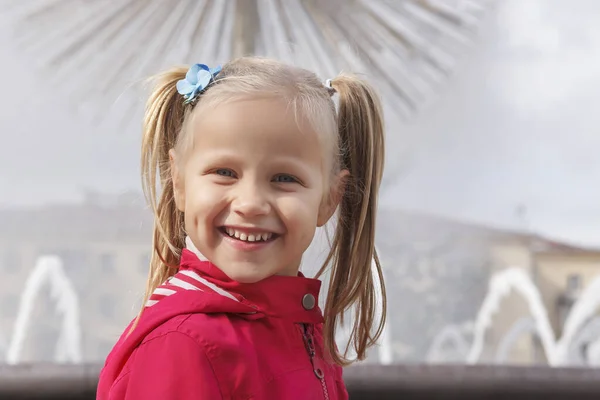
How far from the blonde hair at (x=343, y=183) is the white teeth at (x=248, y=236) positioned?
0.44ft

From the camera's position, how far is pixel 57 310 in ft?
20.8

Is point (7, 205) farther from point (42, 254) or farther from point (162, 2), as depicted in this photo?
point (162, 2)

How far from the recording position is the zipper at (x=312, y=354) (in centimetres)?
96

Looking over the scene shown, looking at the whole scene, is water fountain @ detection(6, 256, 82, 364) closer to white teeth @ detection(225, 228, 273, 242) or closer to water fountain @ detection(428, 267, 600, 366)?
water fountain @ detection(428, 267, 600, 366)

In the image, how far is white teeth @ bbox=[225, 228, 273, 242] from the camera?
924mm

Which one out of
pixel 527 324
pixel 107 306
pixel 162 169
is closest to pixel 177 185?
pixel 162 169

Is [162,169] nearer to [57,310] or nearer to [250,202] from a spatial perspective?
[250,202]

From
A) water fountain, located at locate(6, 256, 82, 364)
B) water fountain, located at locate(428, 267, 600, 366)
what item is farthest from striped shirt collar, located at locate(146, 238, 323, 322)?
Result: water fountain, located at locate(6, 256, 82, 364)

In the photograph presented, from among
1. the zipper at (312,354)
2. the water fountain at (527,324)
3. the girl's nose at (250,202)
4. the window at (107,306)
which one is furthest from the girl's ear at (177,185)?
the window at (107,306)

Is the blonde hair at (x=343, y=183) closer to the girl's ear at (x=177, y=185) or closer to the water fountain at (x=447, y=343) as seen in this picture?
the girl's ear at (x=177, y=185)

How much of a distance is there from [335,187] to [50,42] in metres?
4.12

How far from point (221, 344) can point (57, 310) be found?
5809mm

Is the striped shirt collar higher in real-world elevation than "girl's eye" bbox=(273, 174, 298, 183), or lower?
lower

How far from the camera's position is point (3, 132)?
7379 millimetres
